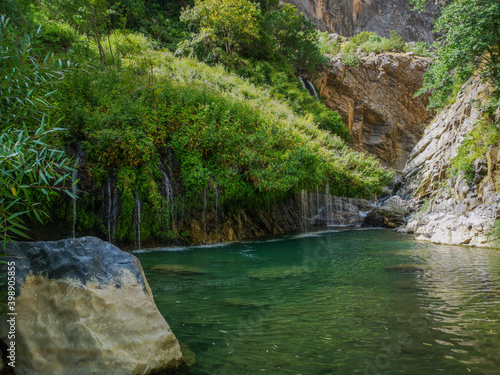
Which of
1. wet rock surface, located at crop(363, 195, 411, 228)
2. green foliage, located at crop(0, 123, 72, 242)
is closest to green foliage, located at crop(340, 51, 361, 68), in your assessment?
wet rock surface, located at crop(363, 195, 411, 228)

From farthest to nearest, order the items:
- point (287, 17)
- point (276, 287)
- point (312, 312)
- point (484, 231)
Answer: point (287, 17)
point (484, 231)
point (276, 287)
point (312, 312)

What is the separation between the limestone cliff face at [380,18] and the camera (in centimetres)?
5022

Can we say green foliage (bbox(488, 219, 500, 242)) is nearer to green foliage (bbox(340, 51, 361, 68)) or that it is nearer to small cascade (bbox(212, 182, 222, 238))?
small cascade (bbox(212, 182, 222, 238))

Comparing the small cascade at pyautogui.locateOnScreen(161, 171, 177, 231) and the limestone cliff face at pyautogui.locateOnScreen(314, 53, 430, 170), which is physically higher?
the limestone cliff face at pyautogui.locateOnScreen(314, 53, 430, 170)

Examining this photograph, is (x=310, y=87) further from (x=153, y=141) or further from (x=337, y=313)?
(x=337, y=313)

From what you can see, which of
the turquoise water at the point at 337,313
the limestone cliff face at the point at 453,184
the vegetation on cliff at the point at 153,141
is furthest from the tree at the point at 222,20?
the turquoise water at the point at 337,313

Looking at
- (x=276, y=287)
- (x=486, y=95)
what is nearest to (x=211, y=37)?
(x=486, y=95)

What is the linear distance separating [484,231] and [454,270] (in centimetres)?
453

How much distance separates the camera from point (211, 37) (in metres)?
24.1

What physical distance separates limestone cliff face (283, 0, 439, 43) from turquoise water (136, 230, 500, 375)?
5082cm

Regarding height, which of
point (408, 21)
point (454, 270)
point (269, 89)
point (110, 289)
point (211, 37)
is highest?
point (408, 21)

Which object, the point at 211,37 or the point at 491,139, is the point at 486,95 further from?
the point at 211,37

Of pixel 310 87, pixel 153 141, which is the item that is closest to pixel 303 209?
pixel 153 141

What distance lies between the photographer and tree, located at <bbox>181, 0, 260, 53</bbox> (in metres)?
23.0
